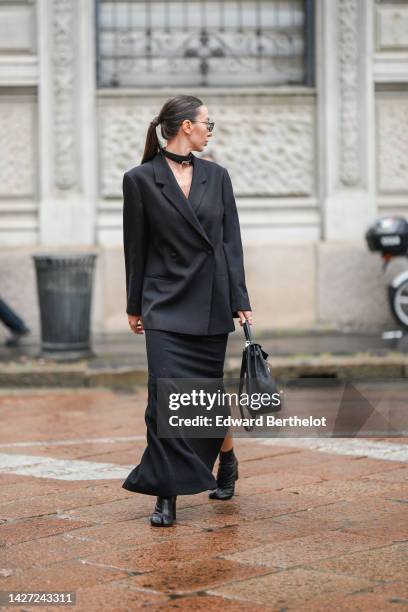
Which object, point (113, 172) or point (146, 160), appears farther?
point (113, 172)

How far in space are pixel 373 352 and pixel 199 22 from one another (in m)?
4.49

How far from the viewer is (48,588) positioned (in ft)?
14.5

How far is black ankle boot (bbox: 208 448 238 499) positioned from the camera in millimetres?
5895

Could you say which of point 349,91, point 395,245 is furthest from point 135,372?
point 349,91

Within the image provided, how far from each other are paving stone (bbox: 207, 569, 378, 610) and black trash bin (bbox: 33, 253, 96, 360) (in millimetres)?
6793

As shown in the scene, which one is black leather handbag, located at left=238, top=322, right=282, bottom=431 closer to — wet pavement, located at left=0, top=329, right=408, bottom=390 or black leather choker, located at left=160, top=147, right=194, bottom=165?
black leather choker, located at left=160, top=147, right=194, bottom=165

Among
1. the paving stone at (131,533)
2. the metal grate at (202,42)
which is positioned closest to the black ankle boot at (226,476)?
the paving stone at (131,533)

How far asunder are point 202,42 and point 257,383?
8727 mm

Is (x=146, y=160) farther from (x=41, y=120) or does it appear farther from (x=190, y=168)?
(x=41, y=120)

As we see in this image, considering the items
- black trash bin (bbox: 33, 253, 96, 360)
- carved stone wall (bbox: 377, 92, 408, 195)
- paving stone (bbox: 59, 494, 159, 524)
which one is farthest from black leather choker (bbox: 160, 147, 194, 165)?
carved stone wall (bbox: 377, 92, 408, 195)

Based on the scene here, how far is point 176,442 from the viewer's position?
5.36 metres

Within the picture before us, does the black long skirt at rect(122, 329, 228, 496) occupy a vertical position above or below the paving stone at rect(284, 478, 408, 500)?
above

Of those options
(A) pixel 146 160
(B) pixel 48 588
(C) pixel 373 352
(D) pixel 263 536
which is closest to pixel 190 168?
(A) pixel 146 160

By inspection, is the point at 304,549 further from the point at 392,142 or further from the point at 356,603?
the point at 392,142
